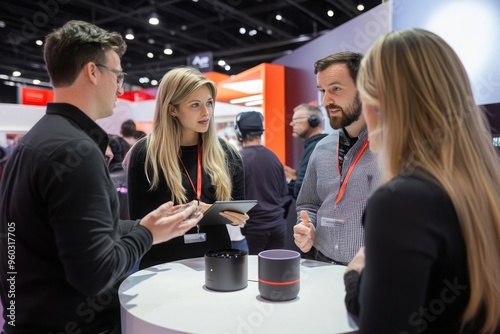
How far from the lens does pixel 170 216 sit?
1.25 m

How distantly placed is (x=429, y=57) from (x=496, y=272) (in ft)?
1.46

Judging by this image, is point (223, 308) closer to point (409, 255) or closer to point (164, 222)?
point (164, 222)

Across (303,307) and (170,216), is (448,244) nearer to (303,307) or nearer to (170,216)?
(303,307)

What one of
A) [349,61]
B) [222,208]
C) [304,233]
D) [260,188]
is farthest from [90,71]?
[260,188]

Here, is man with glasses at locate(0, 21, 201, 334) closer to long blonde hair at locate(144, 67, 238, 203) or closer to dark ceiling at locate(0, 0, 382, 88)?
long blonde hair at locate(144, 67, 238, 203)

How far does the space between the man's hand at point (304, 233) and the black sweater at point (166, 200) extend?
43 centimetres

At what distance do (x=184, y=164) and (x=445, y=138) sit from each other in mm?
1401

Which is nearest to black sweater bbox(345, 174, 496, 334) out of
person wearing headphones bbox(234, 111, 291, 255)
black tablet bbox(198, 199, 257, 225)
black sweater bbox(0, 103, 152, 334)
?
black sweater bbox(0, 103, 152, 334)

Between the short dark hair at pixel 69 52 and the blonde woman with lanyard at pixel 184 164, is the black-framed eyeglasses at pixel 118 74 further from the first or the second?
the blonde woman with lanyard at pixel 184 164

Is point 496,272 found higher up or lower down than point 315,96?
lower down

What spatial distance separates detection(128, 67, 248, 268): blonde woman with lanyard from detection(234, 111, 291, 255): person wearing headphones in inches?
57.3

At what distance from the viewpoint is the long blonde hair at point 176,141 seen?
1.92 meters

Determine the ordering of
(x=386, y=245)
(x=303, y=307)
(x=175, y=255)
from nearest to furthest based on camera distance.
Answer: (x=386, y=245)
(x=303, y=307)
(x=175, y=255)

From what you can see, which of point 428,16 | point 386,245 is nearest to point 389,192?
point 386,245
